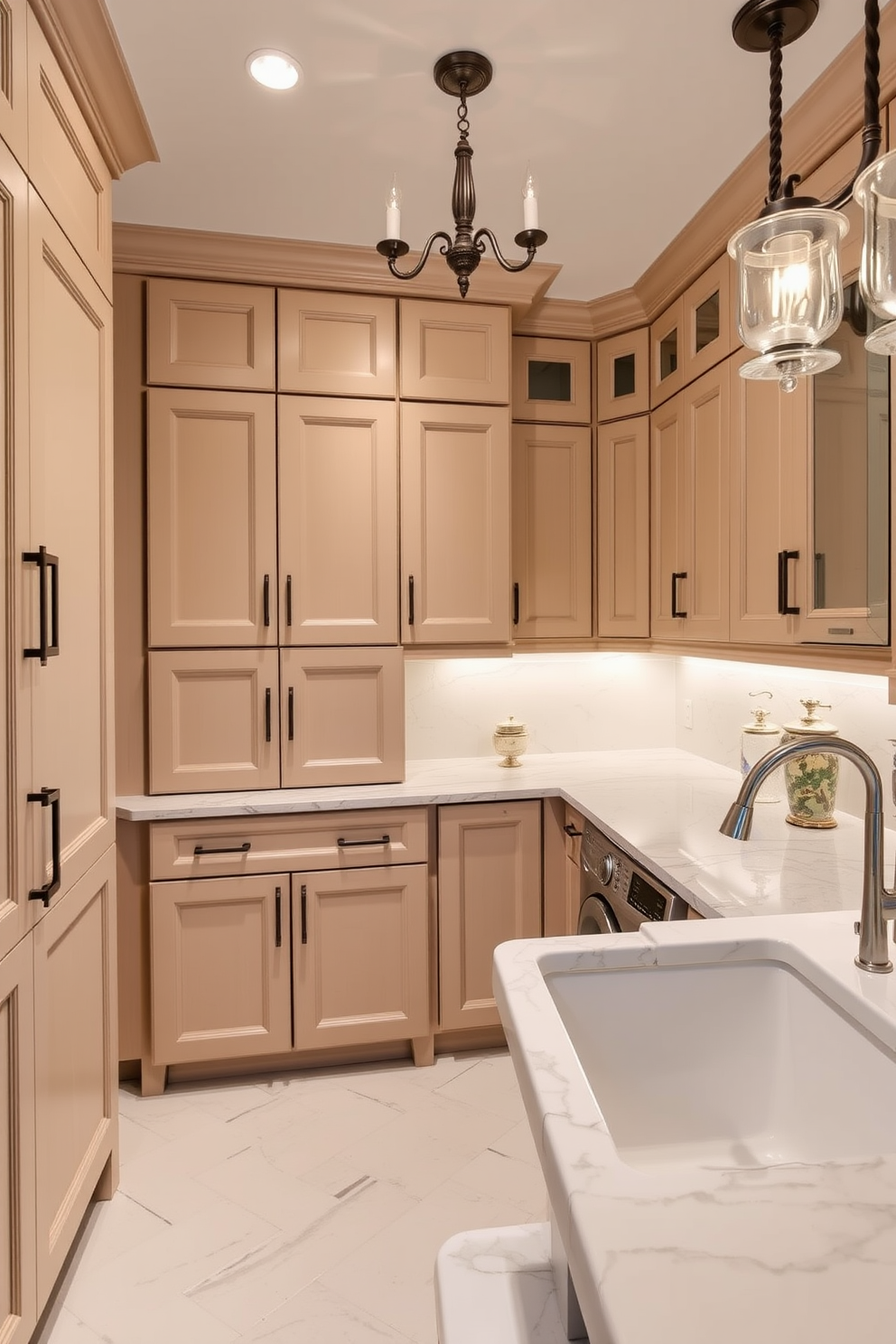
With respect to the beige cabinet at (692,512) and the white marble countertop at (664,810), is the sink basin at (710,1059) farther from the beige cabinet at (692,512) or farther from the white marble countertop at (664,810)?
the beige cabinet at (692,512)

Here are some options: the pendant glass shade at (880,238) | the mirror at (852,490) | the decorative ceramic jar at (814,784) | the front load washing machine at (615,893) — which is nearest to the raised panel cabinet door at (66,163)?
the pendant glass shade at (880,238)

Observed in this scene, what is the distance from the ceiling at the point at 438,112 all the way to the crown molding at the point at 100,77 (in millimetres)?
37

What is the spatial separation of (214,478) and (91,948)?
1.41 meters

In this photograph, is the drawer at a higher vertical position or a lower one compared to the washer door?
higher

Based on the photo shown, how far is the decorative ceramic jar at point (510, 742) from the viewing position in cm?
287

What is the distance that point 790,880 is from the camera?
161 cm

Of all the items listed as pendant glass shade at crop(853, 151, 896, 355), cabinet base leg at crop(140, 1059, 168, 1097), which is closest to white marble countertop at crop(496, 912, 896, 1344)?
pendant glass shade at crop(853, 151, 896, 355)

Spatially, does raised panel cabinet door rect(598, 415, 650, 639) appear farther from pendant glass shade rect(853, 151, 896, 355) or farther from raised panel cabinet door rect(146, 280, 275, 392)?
pendant glass shade rect(853, 151, 896, 355)

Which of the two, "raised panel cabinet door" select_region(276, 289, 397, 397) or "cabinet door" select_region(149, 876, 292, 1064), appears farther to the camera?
"raised panel cabinet door" select_region(276, 289, 397, 397)

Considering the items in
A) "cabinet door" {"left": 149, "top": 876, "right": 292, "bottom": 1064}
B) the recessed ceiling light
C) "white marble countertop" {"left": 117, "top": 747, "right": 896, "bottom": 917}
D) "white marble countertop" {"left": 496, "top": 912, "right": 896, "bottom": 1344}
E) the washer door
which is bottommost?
"cabinet door" {"left": 149, "top": 876, "right": 292, "bottom": 1064}

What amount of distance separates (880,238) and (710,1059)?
0.93 metres

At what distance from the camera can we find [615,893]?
2.04m

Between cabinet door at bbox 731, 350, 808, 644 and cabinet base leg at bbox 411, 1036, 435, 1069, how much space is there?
1618mm

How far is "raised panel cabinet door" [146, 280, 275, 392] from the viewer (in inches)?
93.0
